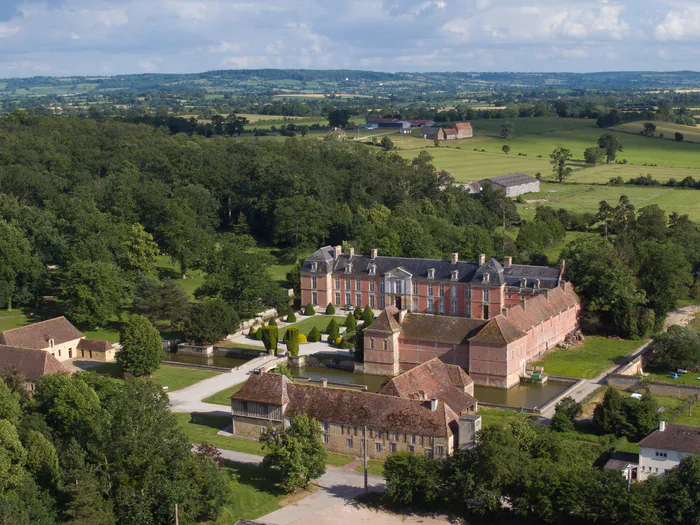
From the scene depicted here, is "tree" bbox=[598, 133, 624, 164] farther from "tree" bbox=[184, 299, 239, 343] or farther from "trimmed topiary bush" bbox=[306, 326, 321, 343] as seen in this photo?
"tree" bbox=[184, 299, 239, 343]

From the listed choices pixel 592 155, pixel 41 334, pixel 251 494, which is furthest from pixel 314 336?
pixel 592 155

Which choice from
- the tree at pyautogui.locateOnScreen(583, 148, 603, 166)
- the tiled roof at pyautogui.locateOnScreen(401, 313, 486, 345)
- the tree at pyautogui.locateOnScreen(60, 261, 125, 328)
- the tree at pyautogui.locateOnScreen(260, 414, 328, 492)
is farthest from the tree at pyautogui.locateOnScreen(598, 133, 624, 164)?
the tree at pyautogui.locateOnScreen(260, 414, 328, 492)

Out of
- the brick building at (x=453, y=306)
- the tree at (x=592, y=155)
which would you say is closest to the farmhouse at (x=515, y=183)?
the tree at (x=592, y=155)

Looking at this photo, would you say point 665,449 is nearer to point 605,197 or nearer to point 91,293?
point 91,293

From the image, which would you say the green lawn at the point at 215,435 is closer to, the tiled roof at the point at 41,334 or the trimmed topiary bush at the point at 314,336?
the tiled roof at the point at 41,334

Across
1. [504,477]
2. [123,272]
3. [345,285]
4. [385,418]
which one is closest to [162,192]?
[123,272]

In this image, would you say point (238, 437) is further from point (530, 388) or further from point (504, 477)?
point (530, 388)
